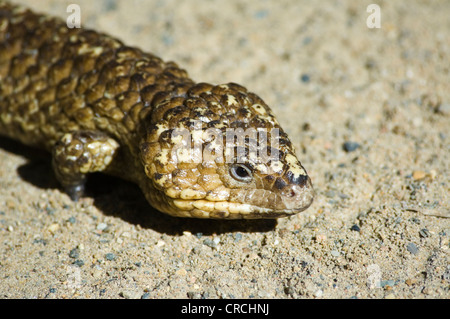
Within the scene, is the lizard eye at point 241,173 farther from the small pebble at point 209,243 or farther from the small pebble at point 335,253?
the small pebble at point 335,253

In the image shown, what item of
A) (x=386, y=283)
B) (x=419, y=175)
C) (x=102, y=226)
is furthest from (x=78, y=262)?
(x=419, y=175)

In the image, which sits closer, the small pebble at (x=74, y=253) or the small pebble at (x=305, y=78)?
the small pebble at (x=74, y=253)

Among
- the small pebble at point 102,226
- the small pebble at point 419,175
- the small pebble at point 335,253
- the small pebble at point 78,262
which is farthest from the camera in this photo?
the small pebble at point 419,175

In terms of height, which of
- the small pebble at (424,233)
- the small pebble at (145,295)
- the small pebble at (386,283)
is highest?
the small pebble at (424,233)

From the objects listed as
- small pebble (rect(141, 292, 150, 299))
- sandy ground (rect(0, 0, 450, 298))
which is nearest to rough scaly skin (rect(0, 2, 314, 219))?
sandy ground (rect(0, 0, 450, 298))

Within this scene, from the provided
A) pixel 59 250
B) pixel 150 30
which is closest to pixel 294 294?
pixel 59 250

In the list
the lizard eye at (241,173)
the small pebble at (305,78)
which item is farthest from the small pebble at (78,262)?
the small pebble at (305,78)
